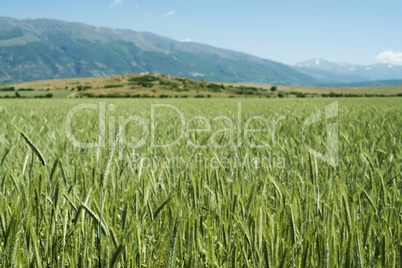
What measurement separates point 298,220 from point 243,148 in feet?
6.48

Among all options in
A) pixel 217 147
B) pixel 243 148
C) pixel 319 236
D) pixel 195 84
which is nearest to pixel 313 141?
pixel 243 148

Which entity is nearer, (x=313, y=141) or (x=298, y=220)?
(x=298, y=220)

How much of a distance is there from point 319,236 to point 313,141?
9.39 ft

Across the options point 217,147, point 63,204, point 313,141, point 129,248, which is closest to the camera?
point 129,248

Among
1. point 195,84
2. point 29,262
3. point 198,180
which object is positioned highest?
point 195,84

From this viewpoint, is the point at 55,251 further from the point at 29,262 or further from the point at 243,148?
the point at 243,148

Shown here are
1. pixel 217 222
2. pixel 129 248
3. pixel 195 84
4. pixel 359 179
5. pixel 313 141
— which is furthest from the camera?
pixel 195 84

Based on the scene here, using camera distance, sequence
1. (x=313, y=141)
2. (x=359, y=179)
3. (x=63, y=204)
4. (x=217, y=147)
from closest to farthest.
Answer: (x=63, y=204) < (x=359, y=179) < (x=217, y=147) < (x=313, y=141)

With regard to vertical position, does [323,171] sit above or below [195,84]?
below

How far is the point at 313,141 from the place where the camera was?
3.81m

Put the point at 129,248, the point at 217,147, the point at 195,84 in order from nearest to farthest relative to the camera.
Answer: the point at 129,248 < the point at 217,147 < the point at 195,84

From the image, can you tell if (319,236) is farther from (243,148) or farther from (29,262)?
(243,148)

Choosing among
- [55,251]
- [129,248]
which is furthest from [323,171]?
[55,251]

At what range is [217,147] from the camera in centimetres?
329
